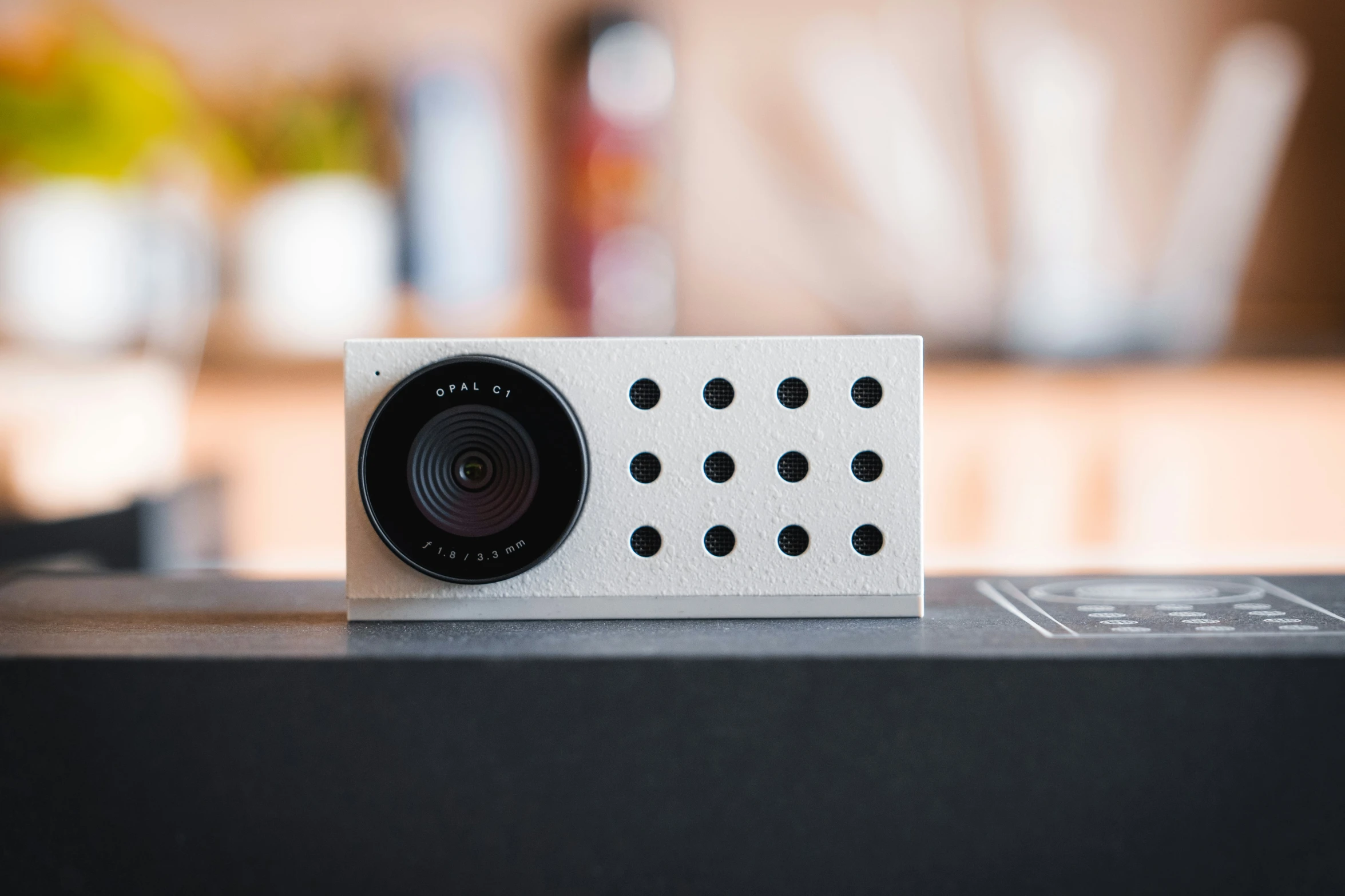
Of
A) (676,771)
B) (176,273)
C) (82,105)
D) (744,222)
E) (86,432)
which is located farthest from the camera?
(744,222)

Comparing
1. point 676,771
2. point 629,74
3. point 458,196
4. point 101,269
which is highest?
point 629,74

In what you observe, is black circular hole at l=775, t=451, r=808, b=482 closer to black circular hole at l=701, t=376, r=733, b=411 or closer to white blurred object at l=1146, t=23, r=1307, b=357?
black circular hole at l=701, t=376, r=733, b=411

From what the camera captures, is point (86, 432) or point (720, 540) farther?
point (86, 432)

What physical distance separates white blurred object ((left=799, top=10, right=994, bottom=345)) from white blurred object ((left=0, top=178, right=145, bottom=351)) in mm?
967

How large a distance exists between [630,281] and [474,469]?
45.6 inches

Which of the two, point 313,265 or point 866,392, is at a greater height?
point 313,265

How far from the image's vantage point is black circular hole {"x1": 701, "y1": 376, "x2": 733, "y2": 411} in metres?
0.44

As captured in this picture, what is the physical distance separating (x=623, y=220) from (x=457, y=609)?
3.91 feet

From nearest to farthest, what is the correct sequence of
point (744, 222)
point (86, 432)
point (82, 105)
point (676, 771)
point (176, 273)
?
point (676, 771), point (86, 432), point (82, 105), point (176, 273), point (744, 222)

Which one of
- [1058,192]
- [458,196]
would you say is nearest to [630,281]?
[458,196]

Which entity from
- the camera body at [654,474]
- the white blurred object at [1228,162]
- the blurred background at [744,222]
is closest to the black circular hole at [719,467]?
the camera body at [654,474]

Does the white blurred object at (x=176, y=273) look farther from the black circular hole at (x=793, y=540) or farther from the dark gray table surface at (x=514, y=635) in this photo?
the black circular hole at (x=793, y=540)

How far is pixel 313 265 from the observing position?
1508 mm

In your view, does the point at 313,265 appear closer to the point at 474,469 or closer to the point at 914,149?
the point at 914,149
